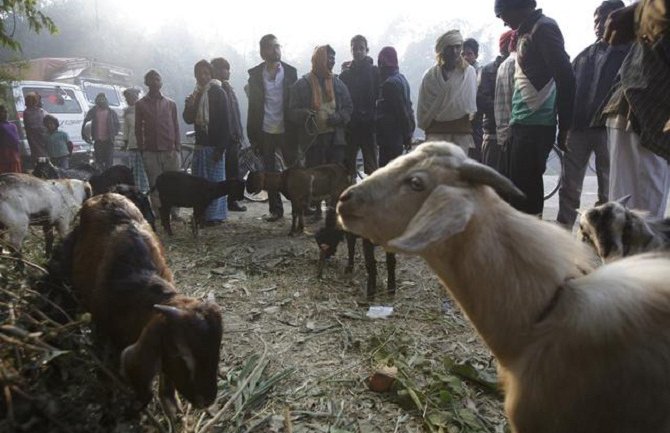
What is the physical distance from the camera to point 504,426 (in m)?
2.64

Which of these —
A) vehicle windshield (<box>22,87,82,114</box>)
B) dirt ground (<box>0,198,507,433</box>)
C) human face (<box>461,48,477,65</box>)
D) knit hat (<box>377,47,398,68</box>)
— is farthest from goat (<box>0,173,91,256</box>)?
vehicle windshield (<box>22,87,82,114</box>)

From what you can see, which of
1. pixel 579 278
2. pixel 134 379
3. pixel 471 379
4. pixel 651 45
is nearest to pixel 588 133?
pixel 651 45

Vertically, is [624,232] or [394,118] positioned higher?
[394,118]

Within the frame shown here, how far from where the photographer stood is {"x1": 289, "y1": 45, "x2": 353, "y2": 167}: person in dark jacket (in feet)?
23.5

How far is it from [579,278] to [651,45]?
1796mm

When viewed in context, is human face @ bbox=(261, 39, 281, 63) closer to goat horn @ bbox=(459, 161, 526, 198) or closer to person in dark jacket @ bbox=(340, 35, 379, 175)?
person in dark jacket @ bbox=(340, 35, 379, 175)

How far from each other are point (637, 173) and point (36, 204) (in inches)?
244

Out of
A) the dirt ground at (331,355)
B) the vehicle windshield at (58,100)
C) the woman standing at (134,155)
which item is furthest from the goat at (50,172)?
the vehicle windshield at (58,100)

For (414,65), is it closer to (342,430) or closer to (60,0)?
(60,0)

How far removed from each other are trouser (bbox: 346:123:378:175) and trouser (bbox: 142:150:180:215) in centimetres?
312

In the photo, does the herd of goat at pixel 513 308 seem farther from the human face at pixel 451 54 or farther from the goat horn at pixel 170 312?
the human face at pixel 451 54

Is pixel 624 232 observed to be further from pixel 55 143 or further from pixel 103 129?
pixel 103 129

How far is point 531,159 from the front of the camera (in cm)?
435

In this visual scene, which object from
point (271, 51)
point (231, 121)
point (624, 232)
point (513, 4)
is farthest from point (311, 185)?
point (624, 232)
